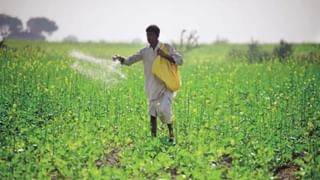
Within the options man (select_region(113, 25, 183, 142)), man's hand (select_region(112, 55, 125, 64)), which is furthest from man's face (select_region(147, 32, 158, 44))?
man's hand (select_region(112, 55, 125, 64))

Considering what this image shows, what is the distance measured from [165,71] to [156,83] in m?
0.21

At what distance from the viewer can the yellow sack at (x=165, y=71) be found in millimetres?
7566

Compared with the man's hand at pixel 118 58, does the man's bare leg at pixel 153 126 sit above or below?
below

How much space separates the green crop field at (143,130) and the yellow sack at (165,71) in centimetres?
61

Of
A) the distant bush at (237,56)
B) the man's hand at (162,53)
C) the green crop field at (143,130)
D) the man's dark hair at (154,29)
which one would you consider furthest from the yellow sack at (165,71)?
the distant bush at (237,56)

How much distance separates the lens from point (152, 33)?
24.6 ft

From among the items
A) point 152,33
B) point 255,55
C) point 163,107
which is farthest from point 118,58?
point 255,55

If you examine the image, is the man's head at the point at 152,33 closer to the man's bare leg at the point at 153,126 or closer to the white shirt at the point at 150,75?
the white shirt at the point at 150,75

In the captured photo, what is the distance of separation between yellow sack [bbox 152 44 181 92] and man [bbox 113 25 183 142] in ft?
0.22

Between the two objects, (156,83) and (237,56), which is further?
(237,56)

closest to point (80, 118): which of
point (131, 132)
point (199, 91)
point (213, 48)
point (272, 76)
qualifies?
point (131, 132)

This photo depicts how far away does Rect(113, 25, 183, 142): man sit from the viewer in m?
7.54

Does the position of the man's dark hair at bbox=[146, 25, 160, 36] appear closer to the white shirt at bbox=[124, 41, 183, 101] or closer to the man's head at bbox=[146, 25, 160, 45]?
the man's head at bbox=[146, 25, 160, 45]

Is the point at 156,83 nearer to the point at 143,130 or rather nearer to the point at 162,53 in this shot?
the point at 162,53
